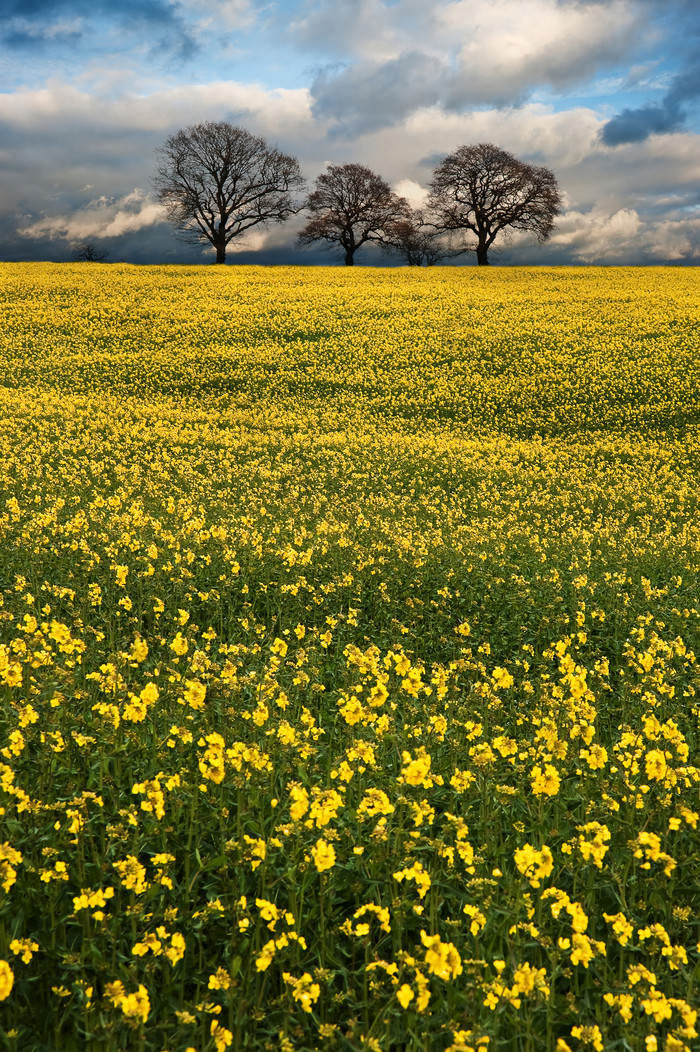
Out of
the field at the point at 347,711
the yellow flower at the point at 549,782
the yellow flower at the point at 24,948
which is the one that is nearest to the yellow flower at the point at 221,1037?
the field at the point at 347,711

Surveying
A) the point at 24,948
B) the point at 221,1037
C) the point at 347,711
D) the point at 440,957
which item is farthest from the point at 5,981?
the point at 347,711

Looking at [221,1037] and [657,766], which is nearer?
[221,1037]

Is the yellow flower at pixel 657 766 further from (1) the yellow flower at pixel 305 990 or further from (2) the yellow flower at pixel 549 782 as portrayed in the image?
(1) the yellow flower at pixel 305 990

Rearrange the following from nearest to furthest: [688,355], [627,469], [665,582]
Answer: [665,582]
[627,469]
[688,355]

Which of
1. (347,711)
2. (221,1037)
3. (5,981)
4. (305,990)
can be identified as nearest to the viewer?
(5,981)

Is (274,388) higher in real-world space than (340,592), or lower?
higher

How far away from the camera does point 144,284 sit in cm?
4294

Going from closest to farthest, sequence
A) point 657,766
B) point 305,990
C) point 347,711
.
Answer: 1. point 305,990
2. point 657,766
3. point 347,711

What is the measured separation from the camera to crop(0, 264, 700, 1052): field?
3148 millimetres

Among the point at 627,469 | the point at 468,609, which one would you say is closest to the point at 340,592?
the point at 468,609

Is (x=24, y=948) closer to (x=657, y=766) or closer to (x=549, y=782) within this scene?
(x=549, y=782)

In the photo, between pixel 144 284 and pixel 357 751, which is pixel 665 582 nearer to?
pixel 357 751

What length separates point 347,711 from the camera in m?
4.45

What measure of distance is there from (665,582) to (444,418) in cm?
1411
